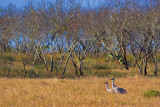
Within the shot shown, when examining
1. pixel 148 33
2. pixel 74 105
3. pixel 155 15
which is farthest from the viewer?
pixel 148 33

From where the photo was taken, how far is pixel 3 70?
86.8ft

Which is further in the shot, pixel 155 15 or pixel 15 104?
pixel 155 15

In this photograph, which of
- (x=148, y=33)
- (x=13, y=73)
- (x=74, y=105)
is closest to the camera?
(x=74, y=105)

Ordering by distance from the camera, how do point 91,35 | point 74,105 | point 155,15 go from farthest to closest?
point 91,35 → point 155,15 → point 74,105

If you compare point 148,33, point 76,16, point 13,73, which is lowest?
point 13,73

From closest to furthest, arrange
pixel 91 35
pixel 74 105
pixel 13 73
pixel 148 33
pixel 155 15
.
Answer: pixel 74 105 → pixel 155 15 → pixel 148 33 → pixel 13 73 → pixel 91 35

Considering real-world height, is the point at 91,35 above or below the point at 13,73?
above

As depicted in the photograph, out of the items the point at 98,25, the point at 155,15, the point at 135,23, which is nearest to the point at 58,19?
the point at 98,25

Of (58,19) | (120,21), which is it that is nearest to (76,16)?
(58,19)

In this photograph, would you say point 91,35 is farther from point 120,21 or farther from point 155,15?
point 155,15

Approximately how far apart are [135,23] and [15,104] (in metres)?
16.3

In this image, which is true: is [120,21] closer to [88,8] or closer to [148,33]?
[148,33]

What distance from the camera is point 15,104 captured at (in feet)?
28.9

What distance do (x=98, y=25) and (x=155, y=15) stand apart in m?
6.59
